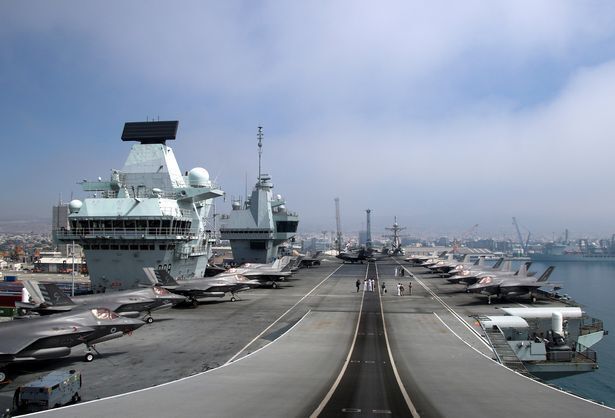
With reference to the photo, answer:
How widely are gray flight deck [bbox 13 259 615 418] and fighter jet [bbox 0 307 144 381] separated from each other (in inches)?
63.5

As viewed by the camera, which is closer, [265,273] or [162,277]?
[162,277]

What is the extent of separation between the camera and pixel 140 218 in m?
44.2

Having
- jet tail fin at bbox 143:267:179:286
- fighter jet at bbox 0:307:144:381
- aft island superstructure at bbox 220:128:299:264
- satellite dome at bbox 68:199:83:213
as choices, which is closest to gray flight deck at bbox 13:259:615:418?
fighter jet at bbox 0:307:144:381

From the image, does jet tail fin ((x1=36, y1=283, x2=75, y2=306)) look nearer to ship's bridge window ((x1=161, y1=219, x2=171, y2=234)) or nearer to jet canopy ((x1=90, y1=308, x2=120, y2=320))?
jet canopy ((x1=90, y1=308, x2=120, y2=320))

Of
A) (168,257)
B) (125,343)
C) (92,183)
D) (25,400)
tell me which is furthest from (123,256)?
(25,400)

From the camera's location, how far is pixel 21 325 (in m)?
21.4

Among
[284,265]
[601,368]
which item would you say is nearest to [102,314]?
[601,368]

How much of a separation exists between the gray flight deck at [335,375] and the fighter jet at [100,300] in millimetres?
1659

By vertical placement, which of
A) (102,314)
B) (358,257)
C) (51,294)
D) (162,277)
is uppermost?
(51,294)

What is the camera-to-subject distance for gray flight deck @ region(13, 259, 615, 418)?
13000mm

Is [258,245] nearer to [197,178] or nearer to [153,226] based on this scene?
[197,178]

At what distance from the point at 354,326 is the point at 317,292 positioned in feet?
77.2

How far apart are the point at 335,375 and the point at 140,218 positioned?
31.8m

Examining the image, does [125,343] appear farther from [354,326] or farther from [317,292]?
[317,292]
